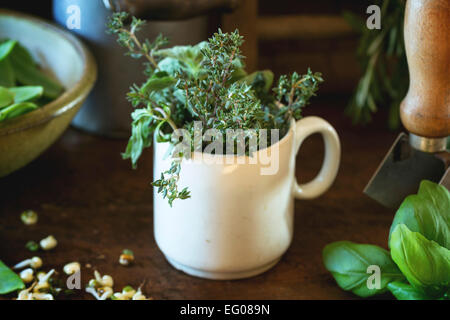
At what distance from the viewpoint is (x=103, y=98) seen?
2.81ft

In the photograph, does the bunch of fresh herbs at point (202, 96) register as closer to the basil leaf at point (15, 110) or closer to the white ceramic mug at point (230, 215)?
the white ceramic mug at point (230, 215)

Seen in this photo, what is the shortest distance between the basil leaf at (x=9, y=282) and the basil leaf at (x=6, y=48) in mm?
285

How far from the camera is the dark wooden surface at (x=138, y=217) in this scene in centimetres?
64

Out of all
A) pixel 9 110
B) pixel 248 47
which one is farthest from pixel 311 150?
pixel 9 110

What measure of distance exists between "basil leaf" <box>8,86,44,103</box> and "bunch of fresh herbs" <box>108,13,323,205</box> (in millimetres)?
157

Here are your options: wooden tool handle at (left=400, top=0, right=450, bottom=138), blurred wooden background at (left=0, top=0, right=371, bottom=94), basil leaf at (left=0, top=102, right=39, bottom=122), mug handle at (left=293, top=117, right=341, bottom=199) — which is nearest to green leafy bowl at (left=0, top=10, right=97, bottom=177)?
basil leaf at (left=0, top=102, right=39, bottom=122)

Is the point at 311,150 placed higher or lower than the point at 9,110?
lower

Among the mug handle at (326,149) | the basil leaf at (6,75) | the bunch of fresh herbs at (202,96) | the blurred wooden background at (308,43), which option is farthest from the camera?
the blurred wooden background at (308,43)

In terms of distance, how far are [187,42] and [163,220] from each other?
0.92 feet

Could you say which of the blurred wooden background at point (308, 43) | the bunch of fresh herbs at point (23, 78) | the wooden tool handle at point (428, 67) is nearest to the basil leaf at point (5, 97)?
the bunch of fresh herbs at point (23, 78)

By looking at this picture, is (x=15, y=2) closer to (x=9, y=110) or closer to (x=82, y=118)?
(x=82, y=118)

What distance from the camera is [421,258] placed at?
53cm

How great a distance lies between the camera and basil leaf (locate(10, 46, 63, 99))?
80 centimetres

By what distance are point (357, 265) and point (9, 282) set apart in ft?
1.03
